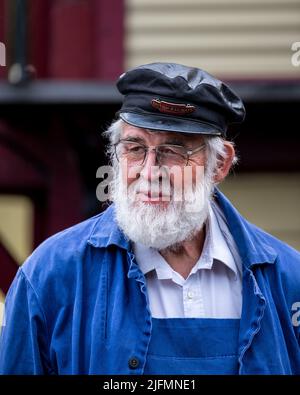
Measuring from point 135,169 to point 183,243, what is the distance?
0.29 m

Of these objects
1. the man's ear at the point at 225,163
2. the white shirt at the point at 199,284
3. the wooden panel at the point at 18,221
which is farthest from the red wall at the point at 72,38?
the white shirt at the point at 199,284

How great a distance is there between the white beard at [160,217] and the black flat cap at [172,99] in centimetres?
19

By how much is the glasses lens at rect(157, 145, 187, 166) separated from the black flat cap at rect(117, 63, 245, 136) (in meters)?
0.06

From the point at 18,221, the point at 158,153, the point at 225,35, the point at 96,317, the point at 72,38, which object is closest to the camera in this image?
the point at 96,317

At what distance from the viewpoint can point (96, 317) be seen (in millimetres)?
2572

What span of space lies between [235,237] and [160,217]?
267 millimetres

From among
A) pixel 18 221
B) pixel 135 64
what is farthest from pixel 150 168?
pixel 18 221

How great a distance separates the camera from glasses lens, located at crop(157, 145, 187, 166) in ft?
8.87

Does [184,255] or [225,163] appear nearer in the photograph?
[184,255]

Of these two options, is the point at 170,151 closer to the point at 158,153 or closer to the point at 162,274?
the point at 158,153

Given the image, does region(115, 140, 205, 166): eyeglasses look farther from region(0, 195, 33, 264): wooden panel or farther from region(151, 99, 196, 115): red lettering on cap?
region(0, 195, 33, 264): wooden panel

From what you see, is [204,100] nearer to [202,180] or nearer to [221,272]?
[202,180]

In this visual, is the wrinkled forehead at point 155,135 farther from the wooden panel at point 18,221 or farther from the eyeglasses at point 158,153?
the wooden panel at point 18,221

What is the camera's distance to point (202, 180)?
2.84 metres
